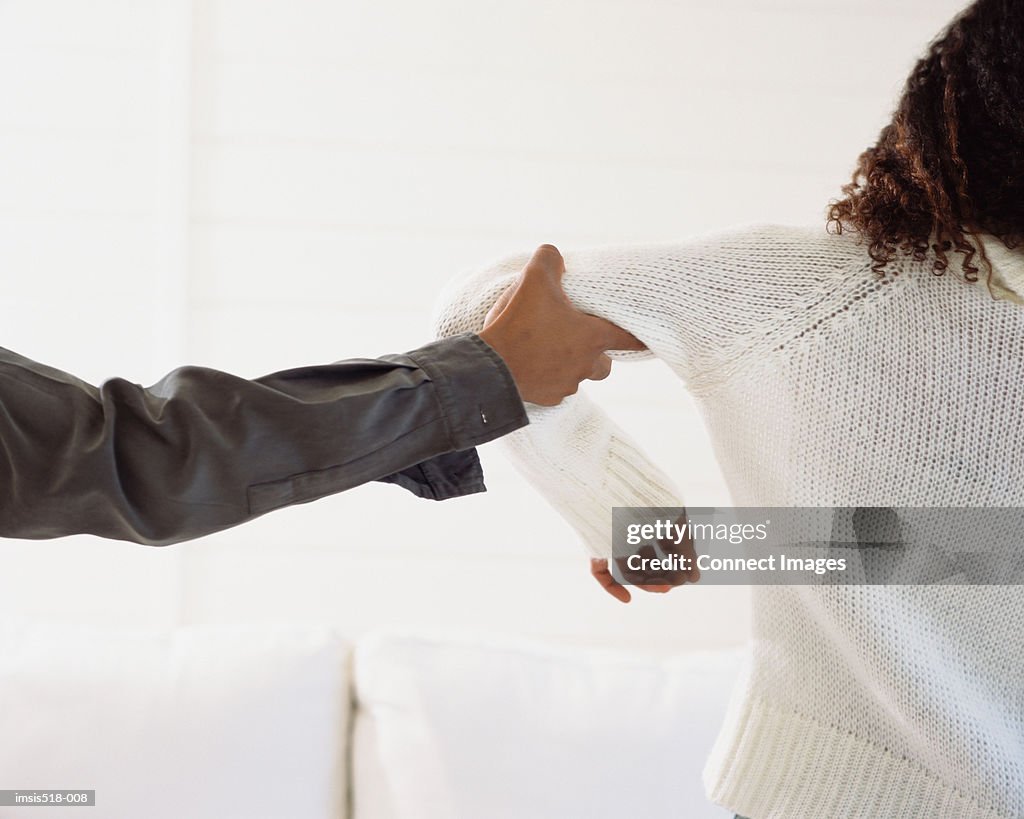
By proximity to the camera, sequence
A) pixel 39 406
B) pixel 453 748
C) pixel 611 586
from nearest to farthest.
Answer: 1. pixel 39 406
2. pixel 611 586
3. pixel 453 748

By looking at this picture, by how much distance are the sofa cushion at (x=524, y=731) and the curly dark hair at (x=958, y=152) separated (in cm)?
83

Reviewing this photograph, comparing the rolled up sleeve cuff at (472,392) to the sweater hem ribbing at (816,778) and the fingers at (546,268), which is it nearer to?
the fingers at (546,268)

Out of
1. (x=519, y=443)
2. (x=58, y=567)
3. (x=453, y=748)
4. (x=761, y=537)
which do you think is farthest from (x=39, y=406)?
(x=58, y=567)

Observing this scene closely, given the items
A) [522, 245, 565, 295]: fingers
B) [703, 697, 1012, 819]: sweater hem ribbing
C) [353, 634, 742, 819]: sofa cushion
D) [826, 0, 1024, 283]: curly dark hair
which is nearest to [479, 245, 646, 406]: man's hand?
[522, 245, 565, 295]: fingers

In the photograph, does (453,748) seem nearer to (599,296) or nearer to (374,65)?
(599,296)

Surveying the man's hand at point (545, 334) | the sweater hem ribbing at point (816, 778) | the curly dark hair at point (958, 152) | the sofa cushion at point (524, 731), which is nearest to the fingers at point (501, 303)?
the man's hand at point (545, 334)

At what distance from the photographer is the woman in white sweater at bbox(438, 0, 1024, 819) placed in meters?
0.88

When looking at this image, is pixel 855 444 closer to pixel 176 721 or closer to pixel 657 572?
pixel 657 572

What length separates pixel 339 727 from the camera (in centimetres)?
151

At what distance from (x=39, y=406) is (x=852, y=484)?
67 cm

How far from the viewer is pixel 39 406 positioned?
748mm

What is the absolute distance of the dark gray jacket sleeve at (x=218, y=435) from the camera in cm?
75

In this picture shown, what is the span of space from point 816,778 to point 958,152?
22.6 inches

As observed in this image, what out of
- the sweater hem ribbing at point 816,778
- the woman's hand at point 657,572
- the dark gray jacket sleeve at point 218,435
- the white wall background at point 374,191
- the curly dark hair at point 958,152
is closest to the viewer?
the dark gray jacket sleeve at point 218,435
